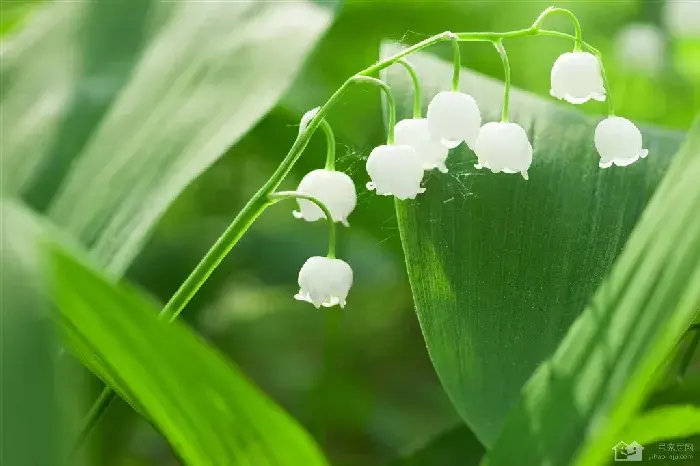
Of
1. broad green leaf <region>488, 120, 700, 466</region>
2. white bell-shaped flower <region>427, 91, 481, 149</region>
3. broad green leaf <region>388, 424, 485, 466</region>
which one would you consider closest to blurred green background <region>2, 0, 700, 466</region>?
broad green leaf <region>388, 424, 485, 466</region>

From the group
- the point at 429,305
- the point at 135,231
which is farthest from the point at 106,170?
the point at 429,305

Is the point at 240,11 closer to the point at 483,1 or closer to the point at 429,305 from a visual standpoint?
the point at 429,305

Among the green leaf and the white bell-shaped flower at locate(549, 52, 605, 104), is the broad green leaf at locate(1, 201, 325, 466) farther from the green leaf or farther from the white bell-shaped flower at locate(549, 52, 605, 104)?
the white bell-shaped flower at locate(549, 52, 605, 104)

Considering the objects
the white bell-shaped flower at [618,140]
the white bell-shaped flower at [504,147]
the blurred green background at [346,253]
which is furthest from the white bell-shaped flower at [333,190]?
the blurred green background at [346,253]

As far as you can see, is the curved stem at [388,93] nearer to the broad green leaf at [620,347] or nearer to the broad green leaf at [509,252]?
the broad green leaf at [509,252]

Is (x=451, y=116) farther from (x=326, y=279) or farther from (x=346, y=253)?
(x=346, y=253)

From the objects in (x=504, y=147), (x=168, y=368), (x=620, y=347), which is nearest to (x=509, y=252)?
(x=504, y=147)
